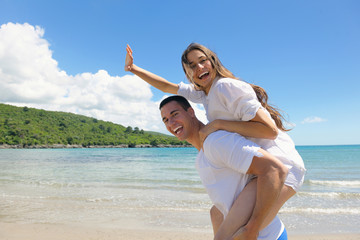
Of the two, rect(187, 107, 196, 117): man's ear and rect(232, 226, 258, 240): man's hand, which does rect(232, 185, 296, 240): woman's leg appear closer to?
rect(232, 226, 258, 240): man's hand

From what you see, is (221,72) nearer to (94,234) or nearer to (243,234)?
(243,234)

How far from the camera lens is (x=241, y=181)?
179 cm

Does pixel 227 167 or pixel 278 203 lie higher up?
pixel 227 167

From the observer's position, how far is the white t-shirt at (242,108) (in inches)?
70.7

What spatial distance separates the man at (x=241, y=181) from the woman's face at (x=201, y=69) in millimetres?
576

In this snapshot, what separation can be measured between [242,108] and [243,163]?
0.39m

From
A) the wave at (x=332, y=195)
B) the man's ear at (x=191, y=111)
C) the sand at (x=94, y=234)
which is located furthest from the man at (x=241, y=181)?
the wave at (x=332, y=195)

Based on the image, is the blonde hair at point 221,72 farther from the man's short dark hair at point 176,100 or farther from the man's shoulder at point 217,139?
the man's shoulder at point 217,139

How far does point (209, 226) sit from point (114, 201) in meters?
3.69

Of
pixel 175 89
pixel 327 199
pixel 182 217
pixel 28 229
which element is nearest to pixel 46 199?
pixel 28 229

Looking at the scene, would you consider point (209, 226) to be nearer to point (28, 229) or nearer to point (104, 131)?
point (28, 229)

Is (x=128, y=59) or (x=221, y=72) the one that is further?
(x=128, y=59)

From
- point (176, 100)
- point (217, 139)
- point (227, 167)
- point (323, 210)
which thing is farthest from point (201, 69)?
Answer: point (323, 210)

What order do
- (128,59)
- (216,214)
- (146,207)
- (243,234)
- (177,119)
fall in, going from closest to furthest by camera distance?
(243,234), (216,214), (177,119), (128,59), (146,207)
